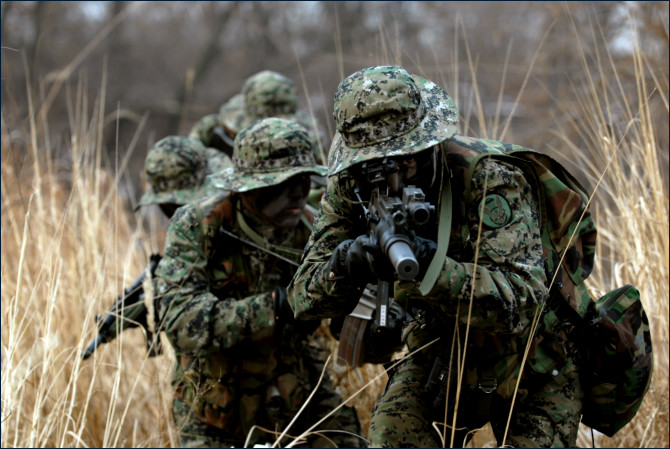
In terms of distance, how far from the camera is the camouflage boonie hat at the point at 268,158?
383 centimetres

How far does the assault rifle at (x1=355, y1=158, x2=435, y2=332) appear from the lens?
221cm

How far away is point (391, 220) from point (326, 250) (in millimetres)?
558

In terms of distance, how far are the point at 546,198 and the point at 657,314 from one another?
1.19m

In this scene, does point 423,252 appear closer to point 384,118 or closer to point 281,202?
point 384,118

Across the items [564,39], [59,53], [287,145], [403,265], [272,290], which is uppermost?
[59,53]

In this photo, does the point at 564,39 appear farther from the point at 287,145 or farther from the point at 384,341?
the point at 384,341

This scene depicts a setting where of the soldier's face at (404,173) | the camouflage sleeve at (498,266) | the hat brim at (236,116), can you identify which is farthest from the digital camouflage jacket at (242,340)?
the hat brim at (236,116)

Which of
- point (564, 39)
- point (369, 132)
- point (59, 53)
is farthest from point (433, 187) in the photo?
point (59, 53)

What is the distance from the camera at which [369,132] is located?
2.68 m

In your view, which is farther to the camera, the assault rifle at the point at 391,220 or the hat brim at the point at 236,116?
the hat brim at the point at 236,116

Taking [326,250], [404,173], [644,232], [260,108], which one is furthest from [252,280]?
[260,108]

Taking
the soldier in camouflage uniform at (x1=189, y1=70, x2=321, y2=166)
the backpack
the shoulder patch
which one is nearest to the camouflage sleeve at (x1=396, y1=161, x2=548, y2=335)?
the shoulder patch

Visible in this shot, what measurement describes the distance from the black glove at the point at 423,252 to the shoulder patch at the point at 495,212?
21 cm

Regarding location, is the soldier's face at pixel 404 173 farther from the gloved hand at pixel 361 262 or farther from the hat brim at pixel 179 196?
the hat brim at pixel 179 196
